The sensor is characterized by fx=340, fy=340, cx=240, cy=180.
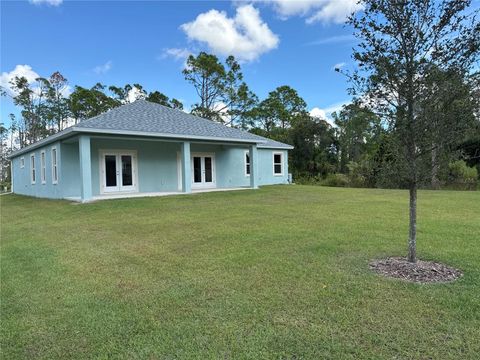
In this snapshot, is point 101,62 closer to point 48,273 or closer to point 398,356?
point 48,273

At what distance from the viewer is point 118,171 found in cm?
1639

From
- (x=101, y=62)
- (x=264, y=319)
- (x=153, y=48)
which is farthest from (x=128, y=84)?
(x=264, y=319)

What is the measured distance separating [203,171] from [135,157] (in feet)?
13.9

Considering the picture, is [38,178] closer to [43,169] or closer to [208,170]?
[43,169]

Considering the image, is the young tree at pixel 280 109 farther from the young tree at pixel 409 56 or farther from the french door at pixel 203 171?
the young tree at pixel 409 56

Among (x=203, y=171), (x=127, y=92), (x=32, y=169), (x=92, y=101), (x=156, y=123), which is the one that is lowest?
(x=203, y=171)

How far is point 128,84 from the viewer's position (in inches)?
1570

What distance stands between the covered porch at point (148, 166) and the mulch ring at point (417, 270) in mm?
11628

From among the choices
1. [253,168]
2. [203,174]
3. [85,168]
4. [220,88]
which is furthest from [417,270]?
[220,88]

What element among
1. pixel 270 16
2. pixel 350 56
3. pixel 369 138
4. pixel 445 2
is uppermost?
pixel 270 16

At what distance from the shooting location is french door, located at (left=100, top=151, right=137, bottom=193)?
15959mm

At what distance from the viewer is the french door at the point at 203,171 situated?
19406 mm

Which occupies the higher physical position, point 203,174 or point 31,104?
point 31,104

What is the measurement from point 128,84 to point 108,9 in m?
25.7
